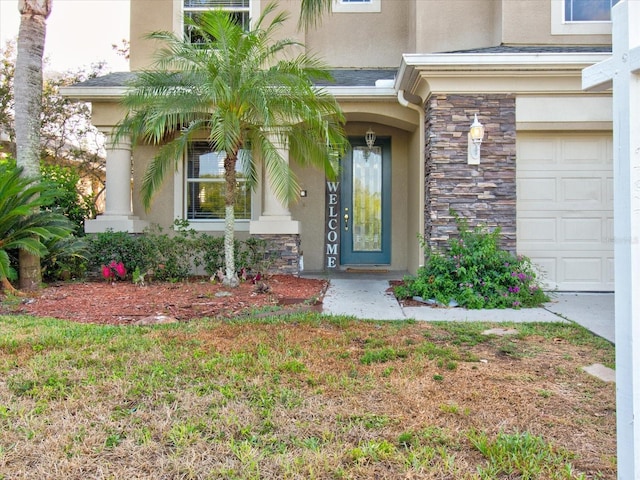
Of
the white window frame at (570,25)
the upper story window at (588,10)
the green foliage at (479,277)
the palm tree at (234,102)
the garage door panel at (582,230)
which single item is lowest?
the green foliage at (479,277)

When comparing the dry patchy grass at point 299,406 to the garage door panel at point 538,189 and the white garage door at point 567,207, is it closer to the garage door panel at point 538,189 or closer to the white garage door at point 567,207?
the white garage door at point 567,207

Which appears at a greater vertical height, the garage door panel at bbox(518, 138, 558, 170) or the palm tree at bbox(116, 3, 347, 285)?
the palm tree at bbox(116, 3, 347, 285)

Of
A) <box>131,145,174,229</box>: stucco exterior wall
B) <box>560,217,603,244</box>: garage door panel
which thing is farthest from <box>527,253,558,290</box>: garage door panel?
<box>131,145,174,229</box>: stucco exterior wall

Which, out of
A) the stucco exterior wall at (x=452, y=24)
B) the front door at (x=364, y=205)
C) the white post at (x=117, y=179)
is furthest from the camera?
the front door at (x=364, y=205)

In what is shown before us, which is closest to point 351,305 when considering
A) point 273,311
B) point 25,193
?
point 273,311

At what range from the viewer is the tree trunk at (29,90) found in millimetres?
7145

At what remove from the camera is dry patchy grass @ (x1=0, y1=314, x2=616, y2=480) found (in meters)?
2.31

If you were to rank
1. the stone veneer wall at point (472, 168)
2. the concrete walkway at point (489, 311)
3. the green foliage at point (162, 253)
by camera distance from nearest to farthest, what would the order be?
the concrete walkway at point (489, 311) < the stone veneer wall at point (472, 168) < the green foliage at point (162, 253)

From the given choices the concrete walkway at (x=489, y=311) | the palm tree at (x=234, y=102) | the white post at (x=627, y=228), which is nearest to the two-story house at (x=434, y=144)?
the concrete walkway at (x=489, y=311)

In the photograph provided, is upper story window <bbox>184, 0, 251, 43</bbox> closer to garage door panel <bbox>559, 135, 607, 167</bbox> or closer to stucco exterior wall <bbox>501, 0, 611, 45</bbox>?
stucco exterior wall <bbox>501, 0, 611, 45</bbox>

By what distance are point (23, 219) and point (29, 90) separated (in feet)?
6.79

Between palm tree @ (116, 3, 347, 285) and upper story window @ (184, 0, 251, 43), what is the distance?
256 cm

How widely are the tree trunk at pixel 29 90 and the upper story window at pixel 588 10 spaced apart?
8.79m

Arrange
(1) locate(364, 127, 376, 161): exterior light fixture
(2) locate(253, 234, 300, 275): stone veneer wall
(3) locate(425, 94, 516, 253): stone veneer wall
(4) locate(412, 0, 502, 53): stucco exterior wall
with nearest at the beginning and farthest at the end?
1. (3) locate(425, 94, 516, 253): stone veneer wall
2. (4) locate(412, 0, 502, 53): stucco exterior wall
3. (2) locate(253, 234, 300, 275): stone veneer wall
4. (1) locate(364, 127, 376, 161): exterior light fixture
